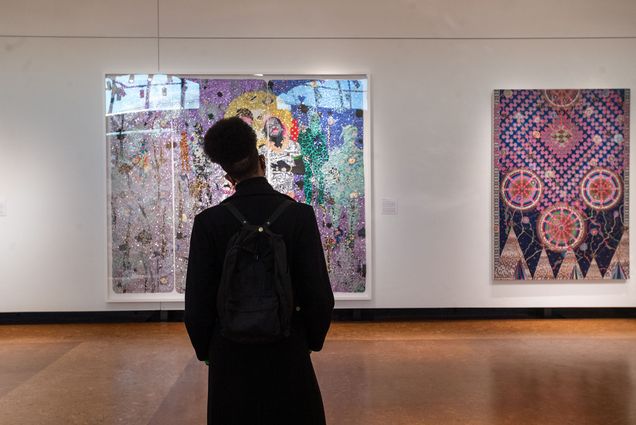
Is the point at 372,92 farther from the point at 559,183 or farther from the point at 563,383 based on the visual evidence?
the point at 563,383

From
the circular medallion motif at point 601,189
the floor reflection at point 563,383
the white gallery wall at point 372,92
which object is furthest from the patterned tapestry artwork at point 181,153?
the circular medallion motif at point 601,189

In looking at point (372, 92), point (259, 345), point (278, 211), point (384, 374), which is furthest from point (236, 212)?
point (372, 92)

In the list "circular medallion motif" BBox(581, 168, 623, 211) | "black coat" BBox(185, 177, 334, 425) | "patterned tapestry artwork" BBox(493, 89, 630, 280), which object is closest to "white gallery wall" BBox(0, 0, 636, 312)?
"patterned tapestry artwork" BBox(493, 89, 630, 280)

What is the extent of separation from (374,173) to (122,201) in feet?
7.92

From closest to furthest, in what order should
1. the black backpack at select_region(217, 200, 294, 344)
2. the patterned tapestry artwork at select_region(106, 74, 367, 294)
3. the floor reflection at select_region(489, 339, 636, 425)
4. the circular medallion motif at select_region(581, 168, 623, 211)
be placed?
the black backpack at select_region(217, 200, 294, 344), the floor reflection at select_region(489, 339, 636, 425), the patterned tapestry artwork at select_region(106, 74, 367, 294), the circular medallion motif at select_region(581, 168, 623, 211)

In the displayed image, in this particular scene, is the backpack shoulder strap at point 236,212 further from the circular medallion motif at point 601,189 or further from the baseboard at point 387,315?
the circular medallion motif at point 601,189

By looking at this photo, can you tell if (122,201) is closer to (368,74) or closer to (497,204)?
(368,74)

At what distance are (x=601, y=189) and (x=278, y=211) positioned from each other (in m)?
4.91

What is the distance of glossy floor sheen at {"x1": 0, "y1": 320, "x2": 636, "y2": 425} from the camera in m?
3.22

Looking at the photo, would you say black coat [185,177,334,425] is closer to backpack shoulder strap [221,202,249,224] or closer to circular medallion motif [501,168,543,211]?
backpack shoulder strap [221,202,249,224]

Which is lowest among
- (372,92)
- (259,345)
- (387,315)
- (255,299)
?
(387,315)

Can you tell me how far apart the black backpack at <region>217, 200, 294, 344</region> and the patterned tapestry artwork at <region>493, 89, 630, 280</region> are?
4.41 m

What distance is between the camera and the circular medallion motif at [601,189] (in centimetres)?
567

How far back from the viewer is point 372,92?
563 cm
